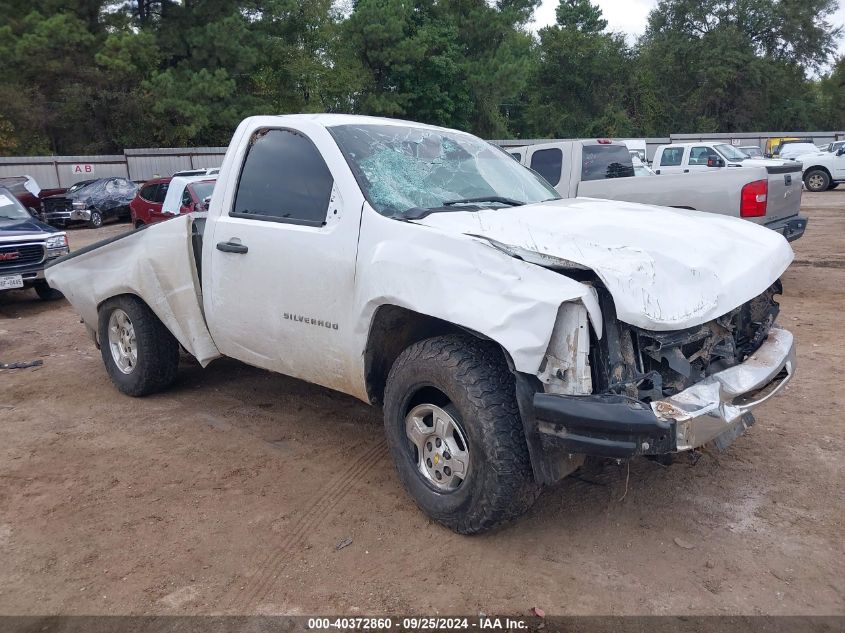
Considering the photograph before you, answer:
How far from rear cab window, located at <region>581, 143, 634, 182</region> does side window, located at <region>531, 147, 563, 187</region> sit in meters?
0.36

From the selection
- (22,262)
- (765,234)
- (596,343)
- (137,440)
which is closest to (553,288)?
(596,343)

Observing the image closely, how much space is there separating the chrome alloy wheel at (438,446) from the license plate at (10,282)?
8207 millimetres

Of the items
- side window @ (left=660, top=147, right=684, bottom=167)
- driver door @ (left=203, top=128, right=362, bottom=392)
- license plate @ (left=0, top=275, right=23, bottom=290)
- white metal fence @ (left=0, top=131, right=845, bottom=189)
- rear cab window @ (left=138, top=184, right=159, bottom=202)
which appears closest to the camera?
driver door @ (left=203, top=128, right=362, bottom=392)

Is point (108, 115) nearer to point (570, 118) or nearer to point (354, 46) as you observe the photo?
point (354, 46)

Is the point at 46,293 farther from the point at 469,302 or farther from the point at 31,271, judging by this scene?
the point at 469,302

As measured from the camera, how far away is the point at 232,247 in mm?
4508

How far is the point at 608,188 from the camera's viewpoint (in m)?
9.00

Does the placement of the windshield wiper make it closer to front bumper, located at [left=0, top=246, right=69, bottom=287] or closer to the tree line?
front bumper, located at [left=0, top=246, right=69, bottom=287]

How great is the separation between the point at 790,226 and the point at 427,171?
618 centimetres

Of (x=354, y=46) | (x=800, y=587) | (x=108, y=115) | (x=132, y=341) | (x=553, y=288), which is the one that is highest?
(x=354, y=46)

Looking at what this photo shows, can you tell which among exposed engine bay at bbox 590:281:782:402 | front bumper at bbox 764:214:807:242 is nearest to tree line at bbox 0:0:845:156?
front bumper at bbox 764:214:807:242

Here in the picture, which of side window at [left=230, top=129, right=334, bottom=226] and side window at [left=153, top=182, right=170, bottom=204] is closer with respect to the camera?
side window at [left=230, top=129, right=334, bottom=226]

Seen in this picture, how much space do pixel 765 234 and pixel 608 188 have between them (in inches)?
199

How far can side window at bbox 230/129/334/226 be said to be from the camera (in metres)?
4.17
